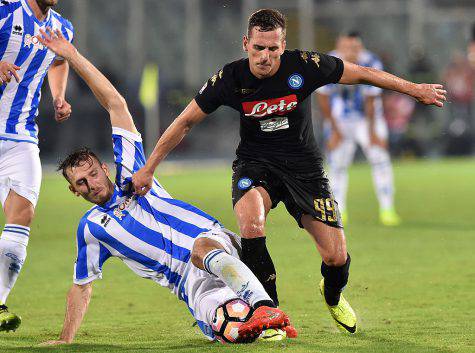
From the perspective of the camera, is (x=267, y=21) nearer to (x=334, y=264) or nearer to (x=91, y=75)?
(x=91, y=75)

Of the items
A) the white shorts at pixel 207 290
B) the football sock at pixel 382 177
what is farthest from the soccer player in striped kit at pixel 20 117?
the football sock at pixel 382 177

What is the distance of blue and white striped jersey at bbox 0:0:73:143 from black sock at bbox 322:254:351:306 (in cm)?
228

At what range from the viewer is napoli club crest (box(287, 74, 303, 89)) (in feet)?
22.8

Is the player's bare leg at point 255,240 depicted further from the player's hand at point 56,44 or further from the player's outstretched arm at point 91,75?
the player's hand at point 56,44

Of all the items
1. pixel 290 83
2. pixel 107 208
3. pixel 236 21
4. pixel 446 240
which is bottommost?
pixel 446 240

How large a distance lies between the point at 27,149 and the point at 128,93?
698 inches

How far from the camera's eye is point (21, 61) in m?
7.69

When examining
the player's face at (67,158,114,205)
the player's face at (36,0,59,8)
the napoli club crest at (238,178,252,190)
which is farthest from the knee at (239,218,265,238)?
the player's face at (36,0,59,8)

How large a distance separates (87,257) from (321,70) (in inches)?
73.8

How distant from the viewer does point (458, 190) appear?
60.4 feet

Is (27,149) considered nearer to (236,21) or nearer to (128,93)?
(128,93)

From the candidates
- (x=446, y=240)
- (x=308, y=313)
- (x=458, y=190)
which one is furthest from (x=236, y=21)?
(x=308, y=313)

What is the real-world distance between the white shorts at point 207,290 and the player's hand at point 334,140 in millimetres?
8060

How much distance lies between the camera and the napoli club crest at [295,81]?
273 inches
